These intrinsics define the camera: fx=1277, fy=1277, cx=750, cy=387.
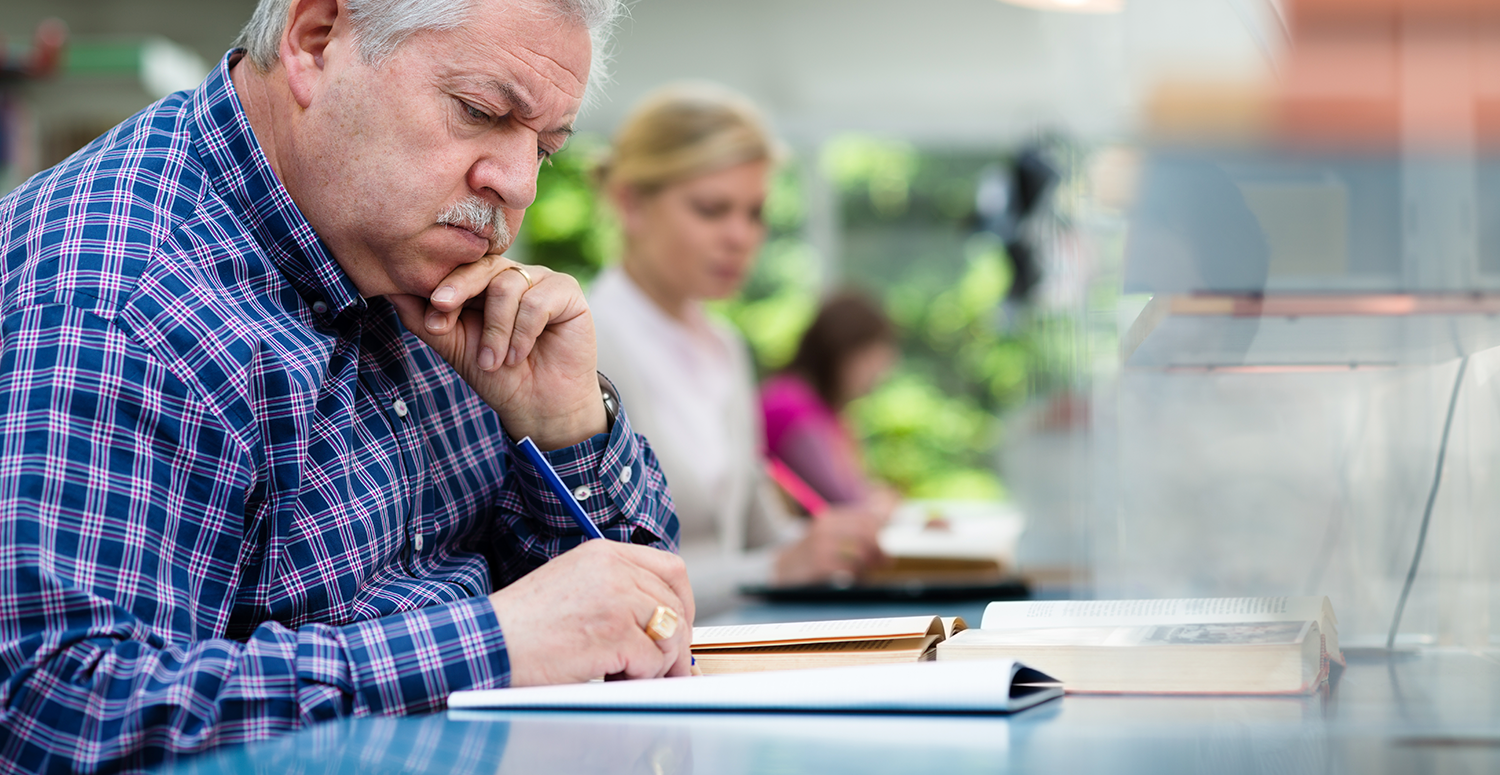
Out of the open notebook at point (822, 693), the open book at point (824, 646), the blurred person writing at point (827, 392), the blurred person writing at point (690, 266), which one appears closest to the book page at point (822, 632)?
the open book at point (824, 646)

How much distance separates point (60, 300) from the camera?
711mm

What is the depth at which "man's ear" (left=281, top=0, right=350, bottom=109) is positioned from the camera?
881 millimetres

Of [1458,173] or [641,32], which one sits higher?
[641,32]

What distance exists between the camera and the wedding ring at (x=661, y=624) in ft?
2.60

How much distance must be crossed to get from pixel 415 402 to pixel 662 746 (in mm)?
470

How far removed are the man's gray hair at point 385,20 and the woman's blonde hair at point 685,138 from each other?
1.17 metres

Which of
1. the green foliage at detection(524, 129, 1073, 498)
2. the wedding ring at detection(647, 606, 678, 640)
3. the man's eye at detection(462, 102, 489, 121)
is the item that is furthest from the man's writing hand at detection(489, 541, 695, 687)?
the green foliage at detection(524, 129, 1073, 498)

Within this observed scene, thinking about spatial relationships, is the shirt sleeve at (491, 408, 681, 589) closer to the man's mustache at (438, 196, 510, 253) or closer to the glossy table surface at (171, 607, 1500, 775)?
the man's mustache at (438, 196, 510, 253)

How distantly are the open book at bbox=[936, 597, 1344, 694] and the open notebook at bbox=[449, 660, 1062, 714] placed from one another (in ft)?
0.12

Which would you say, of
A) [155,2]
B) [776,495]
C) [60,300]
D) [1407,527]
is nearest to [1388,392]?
[1407,527]

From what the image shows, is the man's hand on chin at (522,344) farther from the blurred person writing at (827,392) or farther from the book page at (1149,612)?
the blurred person writing at (827,392)

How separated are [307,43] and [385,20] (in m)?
0.07

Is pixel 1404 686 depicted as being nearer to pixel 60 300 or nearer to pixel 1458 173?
pixel 1458 173

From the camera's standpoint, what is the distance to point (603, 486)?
1.00 meters
